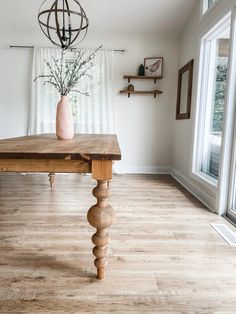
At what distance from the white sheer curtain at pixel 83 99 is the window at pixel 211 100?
Result: 1624 millimetres

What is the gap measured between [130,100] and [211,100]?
1.62 meters

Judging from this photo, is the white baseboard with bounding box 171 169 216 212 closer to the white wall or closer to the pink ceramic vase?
the white wall

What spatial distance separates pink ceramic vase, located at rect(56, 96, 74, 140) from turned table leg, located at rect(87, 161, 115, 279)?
929 millimetres

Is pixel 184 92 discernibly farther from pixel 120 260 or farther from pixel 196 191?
pixel 120 260

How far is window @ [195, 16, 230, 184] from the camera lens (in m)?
2.85

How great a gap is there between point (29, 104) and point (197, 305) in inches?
158

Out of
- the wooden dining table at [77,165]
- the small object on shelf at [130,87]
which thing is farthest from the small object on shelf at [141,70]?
the wooden dining table at [77,165]

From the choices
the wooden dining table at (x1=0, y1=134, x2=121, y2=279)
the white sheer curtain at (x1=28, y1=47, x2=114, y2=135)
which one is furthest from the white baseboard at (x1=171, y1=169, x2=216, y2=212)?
the wooden dining table at (x1=0, y1=134, x2=121, y2=279)

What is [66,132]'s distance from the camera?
2.10 meters

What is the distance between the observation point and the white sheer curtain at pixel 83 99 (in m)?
4.17

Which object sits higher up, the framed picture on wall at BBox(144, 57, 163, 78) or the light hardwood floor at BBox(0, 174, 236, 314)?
the framed picture on wall at BBox(144, 57, 163, 78)

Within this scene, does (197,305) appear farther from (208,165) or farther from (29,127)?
(29,127)

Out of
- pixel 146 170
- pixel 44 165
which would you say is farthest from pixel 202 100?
pixel 44 165

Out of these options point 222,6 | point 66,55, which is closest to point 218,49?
point 222,6
